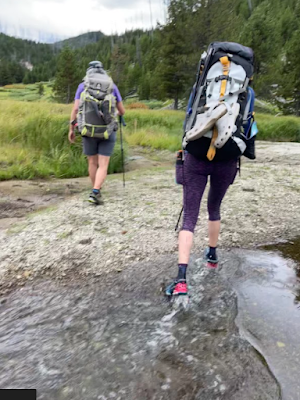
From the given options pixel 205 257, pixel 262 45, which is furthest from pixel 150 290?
pixel 262 45

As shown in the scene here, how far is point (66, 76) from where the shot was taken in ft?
172

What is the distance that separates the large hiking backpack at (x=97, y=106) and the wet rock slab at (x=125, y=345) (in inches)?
97.3

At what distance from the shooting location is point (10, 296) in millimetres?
2914

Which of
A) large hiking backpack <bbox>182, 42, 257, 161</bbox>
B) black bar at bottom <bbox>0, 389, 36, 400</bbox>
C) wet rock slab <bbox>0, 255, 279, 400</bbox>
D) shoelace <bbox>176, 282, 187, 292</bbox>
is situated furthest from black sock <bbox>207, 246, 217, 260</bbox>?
black bar at bottom <bbox>0, 389, 36, 400</bbox>

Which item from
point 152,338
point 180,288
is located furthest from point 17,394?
point 180,288

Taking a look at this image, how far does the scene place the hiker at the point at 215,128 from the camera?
8.37 ft

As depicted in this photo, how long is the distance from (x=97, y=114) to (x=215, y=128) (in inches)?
106

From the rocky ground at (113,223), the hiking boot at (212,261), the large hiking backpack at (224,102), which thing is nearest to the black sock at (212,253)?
the hiking boot at (212,261)

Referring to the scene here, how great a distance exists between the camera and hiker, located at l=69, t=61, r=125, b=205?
4801 mm

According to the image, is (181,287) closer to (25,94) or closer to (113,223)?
(113,223)

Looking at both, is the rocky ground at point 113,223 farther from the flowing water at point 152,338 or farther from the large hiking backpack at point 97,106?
the large hiking backpack at point 97,106

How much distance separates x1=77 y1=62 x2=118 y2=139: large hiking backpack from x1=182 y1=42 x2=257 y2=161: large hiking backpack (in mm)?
2317

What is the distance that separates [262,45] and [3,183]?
116 feet

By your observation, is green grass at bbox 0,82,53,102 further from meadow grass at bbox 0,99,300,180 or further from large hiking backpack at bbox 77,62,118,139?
large hiking backpack at bbox 77,62,118,139
